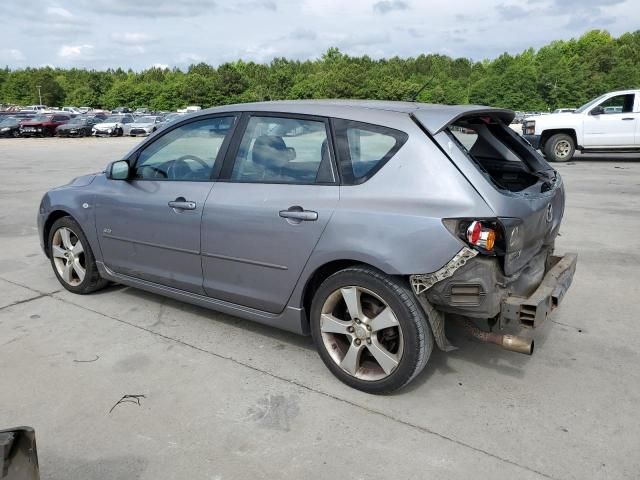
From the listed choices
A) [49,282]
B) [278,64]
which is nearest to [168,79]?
[278,64]

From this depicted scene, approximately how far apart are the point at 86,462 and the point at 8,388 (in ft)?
3.25

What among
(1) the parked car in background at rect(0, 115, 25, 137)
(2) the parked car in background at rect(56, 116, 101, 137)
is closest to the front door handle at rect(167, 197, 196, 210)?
(2) the parked car in background at rect(56, 116, 101, 137)

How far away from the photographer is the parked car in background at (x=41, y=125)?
34625 mm

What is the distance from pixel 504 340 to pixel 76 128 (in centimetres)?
3722

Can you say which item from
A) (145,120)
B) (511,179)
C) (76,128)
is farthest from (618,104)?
(145,120)

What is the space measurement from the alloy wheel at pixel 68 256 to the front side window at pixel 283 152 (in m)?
1.94

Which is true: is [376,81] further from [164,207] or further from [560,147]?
[164,207]

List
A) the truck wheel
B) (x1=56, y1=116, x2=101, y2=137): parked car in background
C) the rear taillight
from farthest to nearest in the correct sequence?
(x1=56, y1=116, x2=101, y2=137): parked car in background
the truck wheel
the rear taillight

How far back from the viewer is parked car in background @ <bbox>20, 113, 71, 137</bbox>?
34.6 m

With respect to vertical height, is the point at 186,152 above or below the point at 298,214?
above

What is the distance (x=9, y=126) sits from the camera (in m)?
34.3

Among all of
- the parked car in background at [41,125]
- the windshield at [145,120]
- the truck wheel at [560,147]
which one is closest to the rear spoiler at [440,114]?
the truck wheel at [560,147]

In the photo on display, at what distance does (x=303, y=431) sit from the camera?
2.80 metres

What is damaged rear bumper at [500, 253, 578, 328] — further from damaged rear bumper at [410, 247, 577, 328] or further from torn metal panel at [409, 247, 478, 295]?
torn metal panel at [409, 247, 478, 295]
